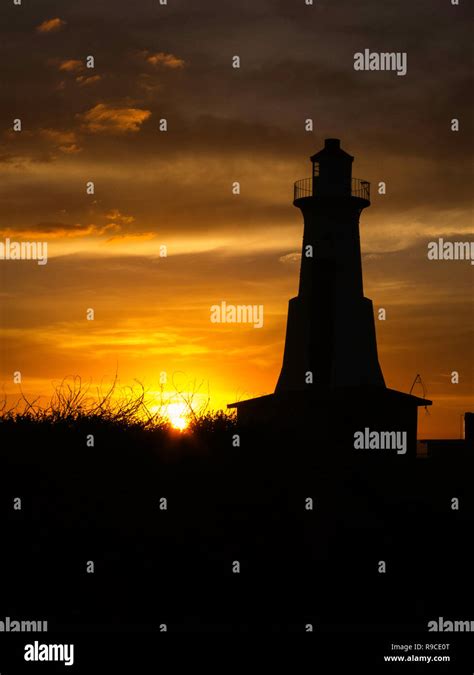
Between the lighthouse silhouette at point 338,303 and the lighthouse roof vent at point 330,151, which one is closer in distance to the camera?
the lighthouse silhouette at point 338,303

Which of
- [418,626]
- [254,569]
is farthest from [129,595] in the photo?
[418,626]

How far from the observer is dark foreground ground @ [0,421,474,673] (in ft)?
36.9

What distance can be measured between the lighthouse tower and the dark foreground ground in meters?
23.1

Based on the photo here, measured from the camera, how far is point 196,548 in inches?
493

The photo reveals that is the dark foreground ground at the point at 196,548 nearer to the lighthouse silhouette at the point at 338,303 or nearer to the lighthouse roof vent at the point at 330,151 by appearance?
the lighthouse silhouette at the point at 338,303

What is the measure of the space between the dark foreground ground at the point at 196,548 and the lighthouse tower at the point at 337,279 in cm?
2307

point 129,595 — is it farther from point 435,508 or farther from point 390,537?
point 435,508

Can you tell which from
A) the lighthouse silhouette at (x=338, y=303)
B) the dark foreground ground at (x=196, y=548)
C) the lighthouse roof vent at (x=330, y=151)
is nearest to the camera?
the dark foreground ground at (x=196, y=548)

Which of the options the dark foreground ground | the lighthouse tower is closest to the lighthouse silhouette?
the lighthouse tower

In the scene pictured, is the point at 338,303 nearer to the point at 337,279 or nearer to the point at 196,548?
the point at 337,279

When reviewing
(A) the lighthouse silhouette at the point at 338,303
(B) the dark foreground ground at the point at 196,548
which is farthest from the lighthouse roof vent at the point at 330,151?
(B) the dark foreground ground at the point at 196,548

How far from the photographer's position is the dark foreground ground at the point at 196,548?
36.9 ft

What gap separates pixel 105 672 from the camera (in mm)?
10695

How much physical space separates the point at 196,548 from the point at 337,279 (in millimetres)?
28113
